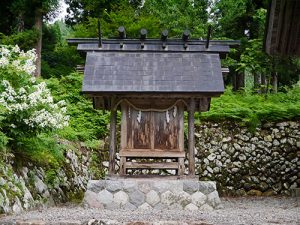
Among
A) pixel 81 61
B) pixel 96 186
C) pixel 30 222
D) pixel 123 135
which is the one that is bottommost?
pixel 96 186

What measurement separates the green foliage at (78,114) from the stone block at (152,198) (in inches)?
165

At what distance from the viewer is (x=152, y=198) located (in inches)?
336

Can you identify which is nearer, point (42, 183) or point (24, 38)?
point (42, 183)

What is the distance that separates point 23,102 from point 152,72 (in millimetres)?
2631

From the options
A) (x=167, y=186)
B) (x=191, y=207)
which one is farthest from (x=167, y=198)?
(x=191, y=207)

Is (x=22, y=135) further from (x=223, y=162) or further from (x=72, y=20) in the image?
(x=72, y=20)

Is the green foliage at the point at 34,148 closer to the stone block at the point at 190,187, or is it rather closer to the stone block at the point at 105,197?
the stone block at the point at 105,197

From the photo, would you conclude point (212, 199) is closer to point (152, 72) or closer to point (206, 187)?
point (206, 187)

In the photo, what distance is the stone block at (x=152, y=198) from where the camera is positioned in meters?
8.51

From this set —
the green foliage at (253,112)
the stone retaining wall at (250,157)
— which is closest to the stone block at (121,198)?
the stone retaining wall at (250,157)

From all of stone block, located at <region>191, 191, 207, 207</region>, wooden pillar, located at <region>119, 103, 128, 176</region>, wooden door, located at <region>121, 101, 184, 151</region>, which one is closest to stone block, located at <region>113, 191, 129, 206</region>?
wooden pillar, located at <region>119, 103, 128, 176</region>

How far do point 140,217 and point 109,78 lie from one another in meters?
3.25

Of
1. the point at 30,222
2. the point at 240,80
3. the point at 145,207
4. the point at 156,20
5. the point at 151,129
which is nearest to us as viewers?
the point at 30,222

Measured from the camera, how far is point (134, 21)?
20172 millimetres
